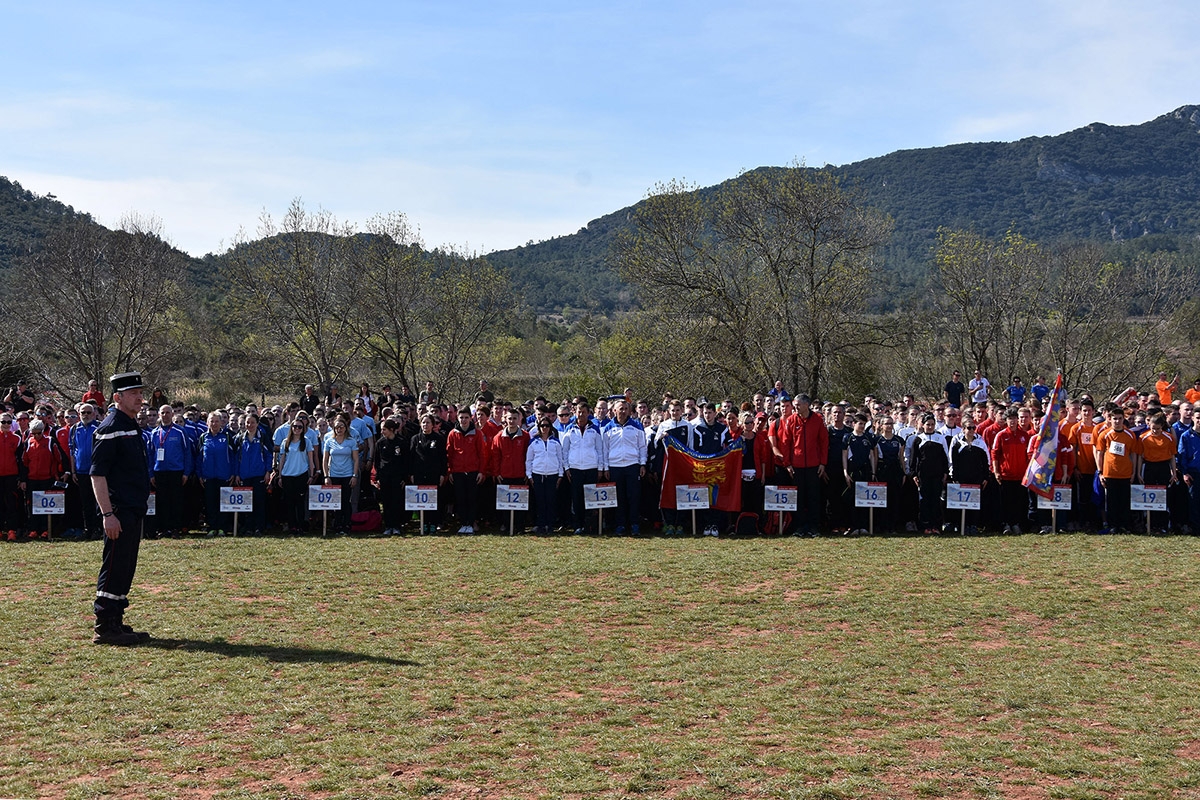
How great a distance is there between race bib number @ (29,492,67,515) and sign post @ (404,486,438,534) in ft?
17.5

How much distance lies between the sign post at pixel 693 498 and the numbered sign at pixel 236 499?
6800 mm

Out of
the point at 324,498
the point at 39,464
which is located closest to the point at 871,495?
the point at 324,498

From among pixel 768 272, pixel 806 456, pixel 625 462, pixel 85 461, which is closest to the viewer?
pixel 85 461

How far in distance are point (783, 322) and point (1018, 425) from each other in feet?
67.5

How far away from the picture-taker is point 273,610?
9.97m

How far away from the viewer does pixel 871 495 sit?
15305 mm

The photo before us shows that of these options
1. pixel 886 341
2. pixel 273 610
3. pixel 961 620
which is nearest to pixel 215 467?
pixel 273 610

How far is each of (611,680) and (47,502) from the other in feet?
38.4

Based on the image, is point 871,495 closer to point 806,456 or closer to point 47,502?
point 806,456

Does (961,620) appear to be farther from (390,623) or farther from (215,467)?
(215,467)

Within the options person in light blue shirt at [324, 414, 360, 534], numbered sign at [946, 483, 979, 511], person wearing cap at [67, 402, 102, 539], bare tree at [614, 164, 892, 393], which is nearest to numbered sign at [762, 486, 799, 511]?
numbered sign at [946, 483, 979, 511]

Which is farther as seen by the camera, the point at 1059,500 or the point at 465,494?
the point at 465,494

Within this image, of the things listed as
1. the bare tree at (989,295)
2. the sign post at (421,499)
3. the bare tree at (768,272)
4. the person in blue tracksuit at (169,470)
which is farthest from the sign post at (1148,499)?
the bare tree at (989,295)

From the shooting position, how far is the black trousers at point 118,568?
8.59 metres
